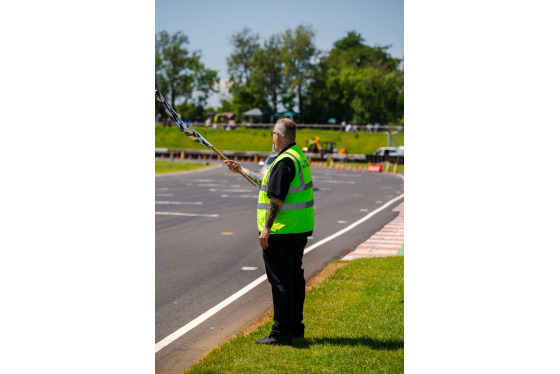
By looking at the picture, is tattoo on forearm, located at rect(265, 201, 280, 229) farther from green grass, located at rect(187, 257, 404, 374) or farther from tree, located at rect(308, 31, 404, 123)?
tree, located at rect(308, 31, 404, 123)

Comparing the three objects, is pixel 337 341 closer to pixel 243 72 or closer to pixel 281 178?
pixel 281 178

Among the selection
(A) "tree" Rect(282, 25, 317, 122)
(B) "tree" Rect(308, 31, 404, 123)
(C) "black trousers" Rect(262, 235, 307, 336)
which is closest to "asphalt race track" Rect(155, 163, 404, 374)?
(C) "black trousers" Rect(262, 235, 307, 336)

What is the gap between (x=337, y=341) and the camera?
5715 millimetres

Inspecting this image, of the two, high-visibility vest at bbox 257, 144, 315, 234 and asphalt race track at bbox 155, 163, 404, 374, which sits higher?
high-visibility vest at bbox 257, 144, 315, 234

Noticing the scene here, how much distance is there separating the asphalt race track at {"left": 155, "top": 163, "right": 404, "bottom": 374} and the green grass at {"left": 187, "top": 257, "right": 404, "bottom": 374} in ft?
1.11

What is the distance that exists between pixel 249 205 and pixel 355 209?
306 cm

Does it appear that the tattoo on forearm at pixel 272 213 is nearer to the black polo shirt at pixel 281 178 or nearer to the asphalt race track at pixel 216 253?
the black polo shirt at pixel 281 178

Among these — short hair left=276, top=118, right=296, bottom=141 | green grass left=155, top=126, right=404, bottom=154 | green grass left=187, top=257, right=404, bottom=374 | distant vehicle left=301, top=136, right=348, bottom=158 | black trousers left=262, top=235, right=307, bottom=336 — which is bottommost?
green grass left=187, top=257, right=404, bottom=374

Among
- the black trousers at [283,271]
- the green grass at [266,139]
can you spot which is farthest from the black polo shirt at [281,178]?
the green grass at [266,139]

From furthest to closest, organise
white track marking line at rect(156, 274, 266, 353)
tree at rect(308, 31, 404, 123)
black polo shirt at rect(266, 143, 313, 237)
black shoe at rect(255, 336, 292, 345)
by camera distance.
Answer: tree at rect(308, 31, 404, 123), white track marking line at rect(156, 274, 266, 353), black shoe at rect(255, 336, 292, 345), black polo shirt at rect(266, 143, 313, 237)

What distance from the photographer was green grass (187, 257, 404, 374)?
5.12 meters

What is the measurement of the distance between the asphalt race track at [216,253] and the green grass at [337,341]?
338 millimetres

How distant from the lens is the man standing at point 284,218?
17.8 ft
